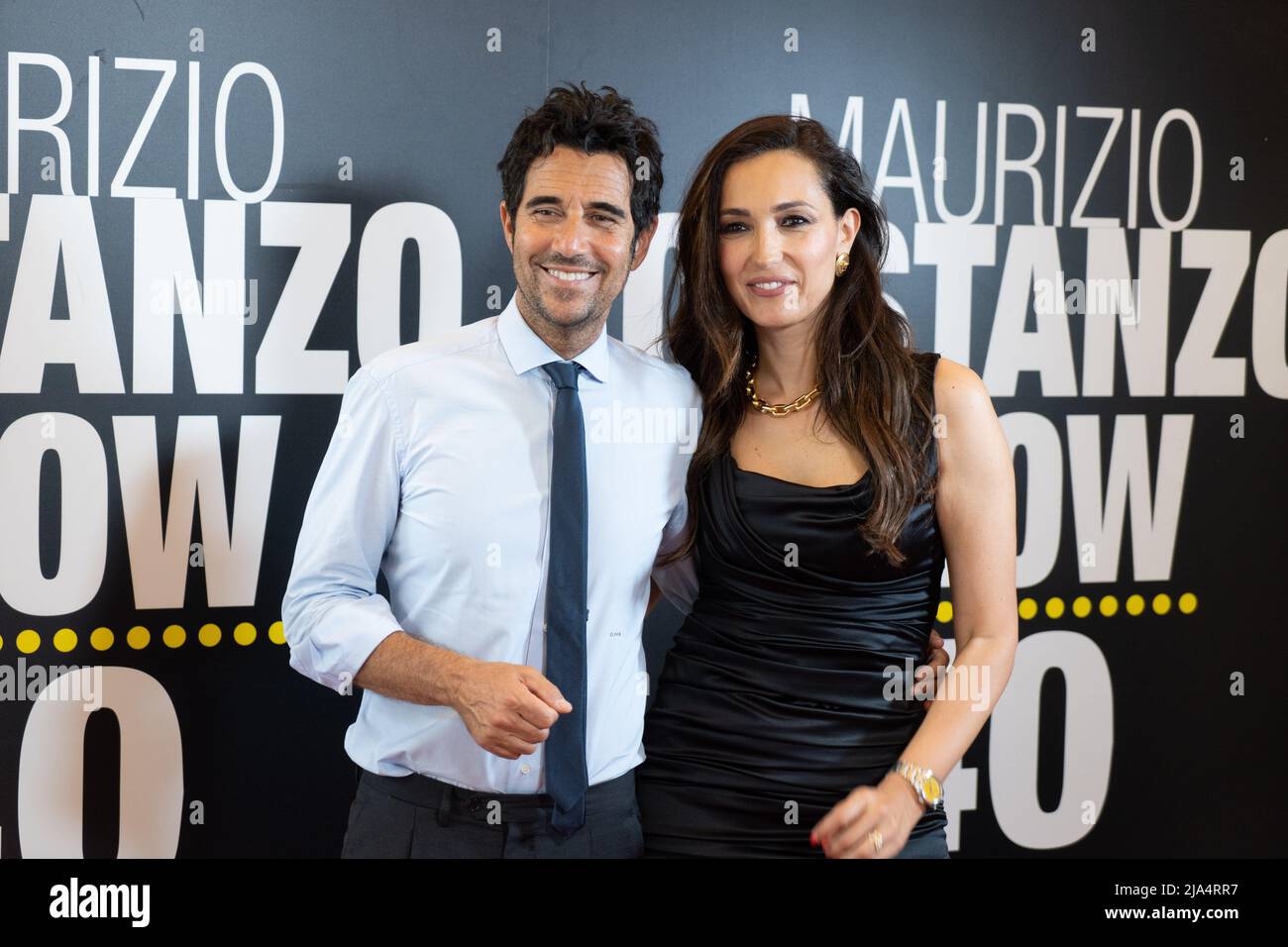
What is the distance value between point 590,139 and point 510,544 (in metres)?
0.77

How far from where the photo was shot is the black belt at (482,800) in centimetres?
211

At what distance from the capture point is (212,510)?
2.79 metres

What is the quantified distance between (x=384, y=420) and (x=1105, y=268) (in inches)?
82.9

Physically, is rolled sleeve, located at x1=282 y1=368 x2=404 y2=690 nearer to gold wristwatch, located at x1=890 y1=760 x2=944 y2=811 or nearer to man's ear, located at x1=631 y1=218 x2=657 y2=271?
man's ear, located at x1=631 y1=218 x2=657 y2=271

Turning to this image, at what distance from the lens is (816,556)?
7.04 ft

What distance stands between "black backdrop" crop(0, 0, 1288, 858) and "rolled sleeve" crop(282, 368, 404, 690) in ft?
2.29

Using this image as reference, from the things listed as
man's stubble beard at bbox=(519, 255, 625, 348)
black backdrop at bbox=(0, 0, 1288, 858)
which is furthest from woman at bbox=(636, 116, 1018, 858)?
black backdrop at bbox=(0, 0, 1288, 858)

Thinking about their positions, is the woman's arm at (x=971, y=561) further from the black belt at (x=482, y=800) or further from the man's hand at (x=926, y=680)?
the black belt at (x=482, y=800)

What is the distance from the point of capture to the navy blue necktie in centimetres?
212

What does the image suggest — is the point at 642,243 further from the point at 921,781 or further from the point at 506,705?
the point at 921,781

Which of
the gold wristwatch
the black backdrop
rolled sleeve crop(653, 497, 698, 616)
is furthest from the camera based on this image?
the black backdrop

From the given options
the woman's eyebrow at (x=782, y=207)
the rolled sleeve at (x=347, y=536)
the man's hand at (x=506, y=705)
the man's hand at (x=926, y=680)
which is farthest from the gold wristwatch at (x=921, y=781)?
the woman's eyebrow at (x=782, y=207)
